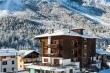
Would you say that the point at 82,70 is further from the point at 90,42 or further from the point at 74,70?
the point at 90,42

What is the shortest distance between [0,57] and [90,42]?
1839cm

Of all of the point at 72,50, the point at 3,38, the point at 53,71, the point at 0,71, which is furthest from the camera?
the point at 3,38

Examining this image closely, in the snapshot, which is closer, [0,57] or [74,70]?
[74,70]

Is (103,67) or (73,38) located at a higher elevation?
(73,38)

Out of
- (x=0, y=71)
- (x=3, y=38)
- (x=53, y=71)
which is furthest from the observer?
(x=3, y=38)

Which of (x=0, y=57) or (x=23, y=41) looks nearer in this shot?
(x=0, y=57)

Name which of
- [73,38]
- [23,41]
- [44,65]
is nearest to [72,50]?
[73,38]

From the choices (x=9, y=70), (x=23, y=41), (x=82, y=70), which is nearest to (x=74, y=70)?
(x=82, y=70)

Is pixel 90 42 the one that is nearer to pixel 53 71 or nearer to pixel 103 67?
pixel 103 67

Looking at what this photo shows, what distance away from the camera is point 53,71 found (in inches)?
2174

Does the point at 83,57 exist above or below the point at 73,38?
below

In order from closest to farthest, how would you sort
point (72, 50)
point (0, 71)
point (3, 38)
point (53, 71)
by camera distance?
point (53, 71) < point (72, 50) < point (0, 71) < point (3, 38)

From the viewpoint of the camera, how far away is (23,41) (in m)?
184

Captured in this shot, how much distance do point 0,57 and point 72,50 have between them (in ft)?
51.5
